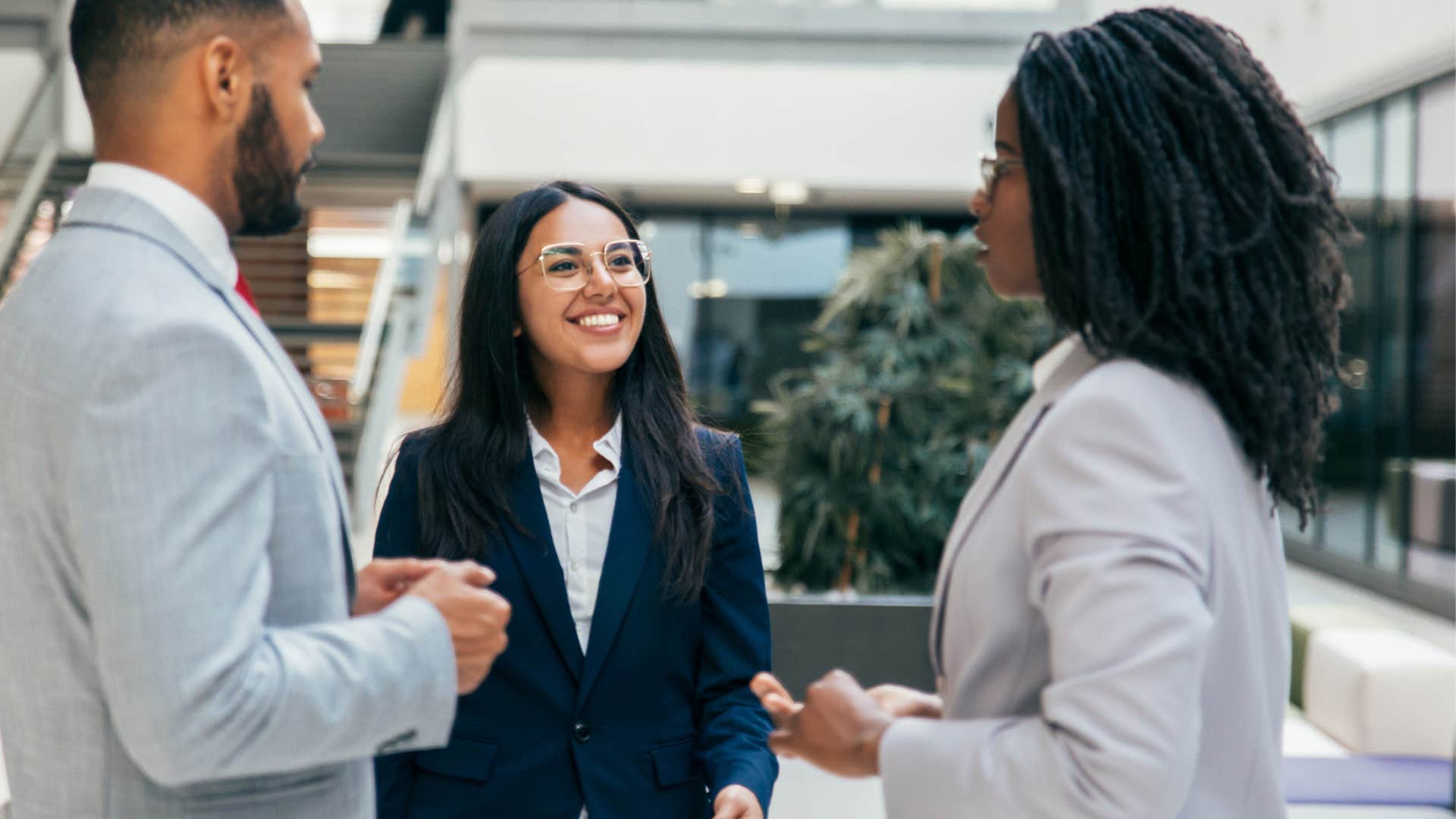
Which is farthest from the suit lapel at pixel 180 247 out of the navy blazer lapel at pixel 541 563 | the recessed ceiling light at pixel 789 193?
the recessed ceiling light at pixel 789 193

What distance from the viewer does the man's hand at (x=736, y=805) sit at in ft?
5.51

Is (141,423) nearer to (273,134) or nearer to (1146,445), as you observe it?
(273,134)

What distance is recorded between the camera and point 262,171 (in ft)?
3.81

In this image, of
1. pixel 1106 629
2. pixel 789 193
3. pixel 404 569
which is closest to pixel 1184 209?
pixel 1106 629

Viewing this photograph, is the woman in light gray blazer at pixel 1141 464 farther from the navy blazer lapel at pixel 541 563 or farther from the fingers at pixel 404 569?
the navy blazer lapel at pixel 541 563

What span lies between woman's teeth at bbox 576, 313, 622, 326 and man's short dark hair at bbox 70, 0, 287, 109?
874mm

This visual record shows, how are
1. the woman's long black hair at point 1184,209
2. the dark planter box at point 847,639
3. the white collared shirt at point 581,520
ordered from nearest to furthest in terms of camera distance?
1. the woman's long black hair at point 1184,209
2. the white collared shirt at point 581,520
3. the dark planter box at point 847,639

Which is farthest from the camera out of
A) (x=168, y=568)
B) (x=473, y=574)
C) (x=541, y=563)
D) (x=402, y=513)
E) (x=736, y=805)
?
(x=402, y=513)

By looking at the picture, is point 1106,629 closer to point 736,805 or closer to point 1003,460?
point 1003,460

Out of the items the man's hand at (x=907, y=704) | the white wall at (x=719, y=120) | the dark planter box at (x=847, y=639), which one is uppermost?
the white wall at (x=719, y=120)

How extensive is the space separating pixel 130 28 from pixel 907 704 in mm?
981

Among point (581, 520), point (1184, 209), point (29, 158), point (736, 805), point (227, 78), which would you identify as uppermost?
point (29, 158)

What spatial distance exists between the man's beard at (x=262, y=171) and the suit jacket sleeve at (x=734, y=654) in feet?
3.06

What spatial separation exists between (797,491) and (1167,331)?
12.5ft
